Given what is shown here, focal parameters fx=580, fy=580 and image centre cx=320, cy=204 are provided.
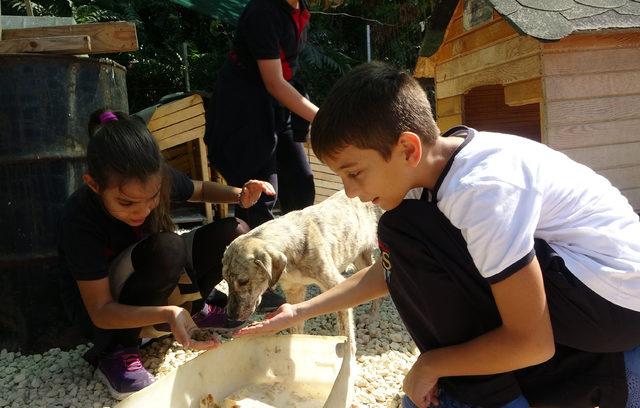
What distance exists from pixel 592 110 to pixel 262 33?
2.29 m

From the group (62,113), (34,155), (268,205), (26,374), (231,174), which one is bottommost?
(26,374)

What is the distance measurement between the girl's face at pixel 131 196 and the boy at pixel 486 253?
1.00 metres

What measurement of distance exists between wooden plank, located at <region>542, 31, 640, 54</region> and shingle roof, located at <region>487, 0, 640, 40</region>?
0.09 meters

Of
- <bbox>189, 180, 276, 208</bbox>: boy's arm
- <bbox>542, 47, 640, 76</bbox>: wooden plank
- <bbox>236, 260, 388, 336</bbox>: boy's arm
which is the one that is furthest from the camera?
<bbox>542, 47, 640, 76</bbox>: wooden plank

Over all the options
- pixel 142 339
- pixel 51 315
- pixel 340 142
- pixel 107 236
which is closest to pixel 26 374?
pixel 51 315

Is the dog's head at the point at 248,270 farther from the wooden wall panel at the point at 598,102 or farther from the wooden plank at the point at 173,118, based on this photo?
the wooden plank at the point at 173,118

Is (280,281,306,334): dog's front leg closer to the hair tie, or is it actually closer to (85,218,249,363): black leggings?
(85,218,249,363): black leggings

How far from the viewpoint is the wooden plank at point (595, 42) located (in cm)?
369

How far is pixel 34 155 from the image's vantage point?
2.98 meters

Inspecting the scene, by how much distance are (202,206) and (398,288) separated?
5.98m

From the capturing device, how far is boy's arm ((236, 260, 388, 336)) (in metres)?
1.94

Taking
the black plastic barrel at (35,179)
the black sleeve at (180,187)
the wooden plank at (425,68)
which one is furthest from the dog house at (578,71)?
the black plastic barrel at (35,179)

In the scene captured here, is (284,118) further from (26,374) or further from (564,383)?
(564,383)

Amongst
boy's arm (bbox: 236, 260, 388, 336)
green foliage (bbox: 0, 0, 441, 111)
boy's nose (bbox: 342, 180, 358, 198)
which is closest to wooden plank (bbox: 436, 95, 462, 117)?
boy's arm (bbox: 236, 260, 388, 336)
